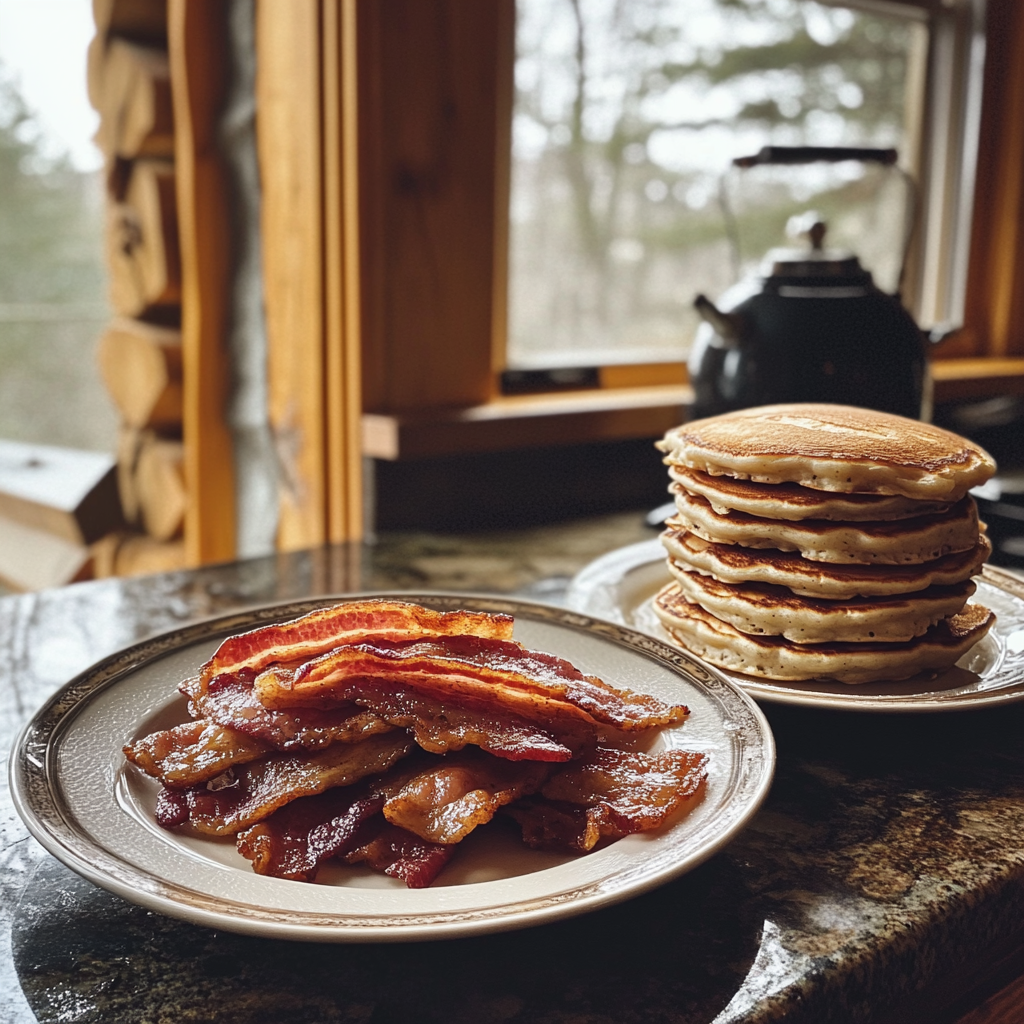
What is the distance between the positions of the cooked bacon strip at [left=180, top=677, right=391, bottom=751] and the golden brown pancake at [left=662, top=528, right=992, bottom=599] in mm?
373

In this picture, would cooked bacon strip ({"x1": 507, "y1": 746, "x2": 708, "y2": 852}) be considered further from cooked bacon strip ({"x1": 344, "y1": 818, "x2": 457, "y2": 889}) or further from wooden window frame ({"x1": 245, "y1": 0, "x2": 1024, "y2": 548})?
wooden window frame ({"x1": 245, "y1": 0, "x2": 1024, "y2": 548})

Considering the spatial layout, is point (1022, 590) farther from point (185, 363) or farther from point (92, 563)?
point (92, 563)

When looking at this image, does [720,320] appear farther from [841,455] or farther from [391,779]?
[391,779]

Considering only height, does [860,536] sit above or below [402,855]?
above

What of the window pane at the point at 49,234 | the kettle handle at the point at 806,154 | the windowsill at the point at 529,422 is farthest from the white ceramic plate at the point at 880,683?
the window pane at the point at 49,234

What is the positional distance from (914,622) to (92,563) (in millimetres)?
1896

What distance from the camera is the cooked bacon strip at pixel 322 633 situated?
0.66 m

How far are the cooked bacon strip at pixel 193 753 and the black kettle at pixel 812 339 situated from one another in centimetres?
90

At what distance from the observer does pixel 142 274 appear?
6.66 feet

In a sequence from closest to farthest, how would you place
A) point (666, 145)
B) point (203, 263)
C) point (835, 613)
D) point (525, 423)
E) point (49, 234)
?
point (835, 613) → point (525, 423) → point (203, 263) → point (666, 145) → point (49, 234)

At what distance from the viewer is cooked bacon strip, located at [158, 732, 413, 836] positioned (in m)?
0.60

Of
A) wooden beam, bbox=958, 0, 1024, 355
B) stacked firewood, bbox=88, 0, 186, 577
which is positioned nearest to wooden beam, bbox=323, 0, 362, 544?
stacked firewood, bbox=88, 0, 186, 577

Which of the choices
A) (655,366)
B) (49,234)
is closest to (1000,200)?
(655,366)

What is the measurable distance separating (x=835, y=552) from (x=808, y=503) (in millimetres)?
43
